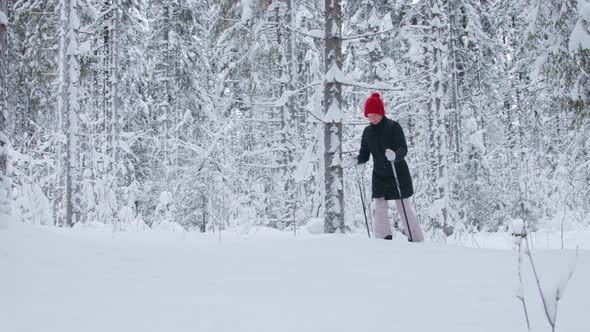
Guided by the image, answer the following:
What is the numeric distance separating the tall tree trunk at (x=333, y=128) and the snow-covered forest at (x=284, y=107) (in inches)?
0.9

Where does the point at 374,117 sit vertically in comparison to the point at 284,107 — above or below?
below

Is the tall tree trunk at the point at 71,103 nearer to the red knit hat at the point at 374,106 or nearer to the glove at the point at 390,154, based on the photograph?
the red knit hat at the point at 374,106

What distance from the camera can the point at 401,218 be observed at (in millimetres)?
5969

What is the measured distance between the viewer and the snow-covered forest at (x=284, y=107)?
964cm

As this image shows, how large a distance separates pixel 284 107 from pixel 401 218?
8.48 metres

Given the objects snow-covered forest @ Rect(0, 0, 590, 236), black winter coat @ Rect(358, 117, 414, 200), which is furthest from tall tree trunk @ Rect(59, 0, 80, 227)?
black winter coat @ Rect(358, 117, 414, 200)

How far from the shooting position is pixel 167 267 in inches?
143

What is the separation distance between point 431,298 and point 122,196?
17.6 m

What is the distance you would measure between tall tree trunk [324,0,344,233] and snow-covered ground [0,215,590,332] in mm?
2349

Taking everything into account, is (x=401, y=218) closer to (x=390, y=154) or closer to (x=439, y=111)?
(x=390, y=154)

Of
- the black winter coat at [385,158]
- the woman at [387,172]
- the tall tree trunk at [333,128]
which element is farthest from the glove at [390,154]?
the tall tree trunk at [333,128]

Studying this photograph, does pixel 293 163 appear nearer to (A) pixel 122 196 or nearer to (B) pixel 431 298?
(A) pixel 122 196

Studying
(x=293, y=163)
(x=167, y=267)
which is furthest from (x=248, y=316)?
(x=293, y=163)

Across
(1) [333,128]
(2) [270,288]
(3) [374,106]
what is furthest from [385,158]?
(2) [270,288]
